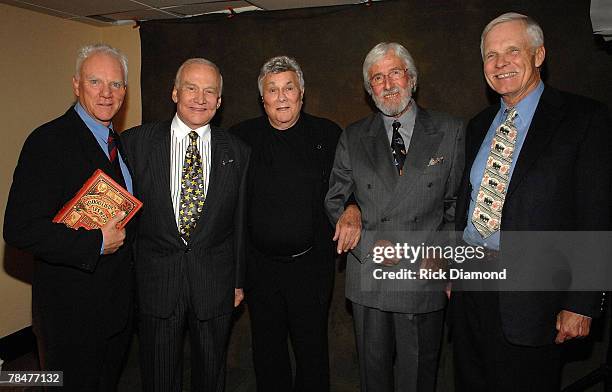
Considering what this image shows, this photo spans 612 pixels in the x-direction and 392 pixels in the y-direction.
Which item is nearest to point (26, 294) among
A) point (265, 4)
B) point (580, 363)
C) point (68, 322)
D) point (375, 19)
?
point (68, 322)

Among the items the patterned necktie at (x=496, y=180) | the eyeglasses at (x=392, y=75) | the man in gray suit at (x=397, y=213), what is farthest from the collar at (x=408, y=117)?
the patterned necktie at (x=496, y=180)

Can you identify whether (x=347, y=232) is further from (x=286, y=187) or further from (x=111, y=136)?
(x=111, y=136)

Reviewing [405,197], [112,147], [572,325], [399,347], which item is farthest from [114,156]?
[572,325]

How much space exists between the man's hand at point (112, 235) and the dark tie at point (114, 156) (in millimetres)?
220

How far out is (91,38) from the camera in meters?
4.41

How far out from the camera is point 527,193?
211cm

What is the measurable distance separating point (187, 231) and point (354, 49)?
2056mm

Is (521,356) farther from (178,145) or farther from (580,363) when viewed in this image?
(178,145)

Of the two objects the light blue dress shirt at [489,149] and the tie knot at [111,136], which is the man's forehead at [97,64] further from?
the light blue dress shirt at [489,149]

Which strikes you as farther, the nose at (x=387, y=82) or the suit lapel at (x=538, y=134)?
the nose at (x=387, y=82)

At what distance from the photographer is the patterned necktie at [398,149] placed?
2.54 metres

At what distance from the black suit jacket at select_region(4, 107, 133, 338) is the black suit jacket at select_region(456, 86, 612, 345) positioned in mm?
1899

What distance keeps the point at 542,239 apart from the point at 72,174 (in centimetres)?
217

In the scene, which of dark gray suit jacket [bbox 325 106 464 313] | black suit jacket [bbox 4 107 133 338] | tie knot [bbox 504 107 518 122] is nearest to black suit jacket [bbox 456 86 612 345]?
tie knot [bbox 504 107 518 122]
